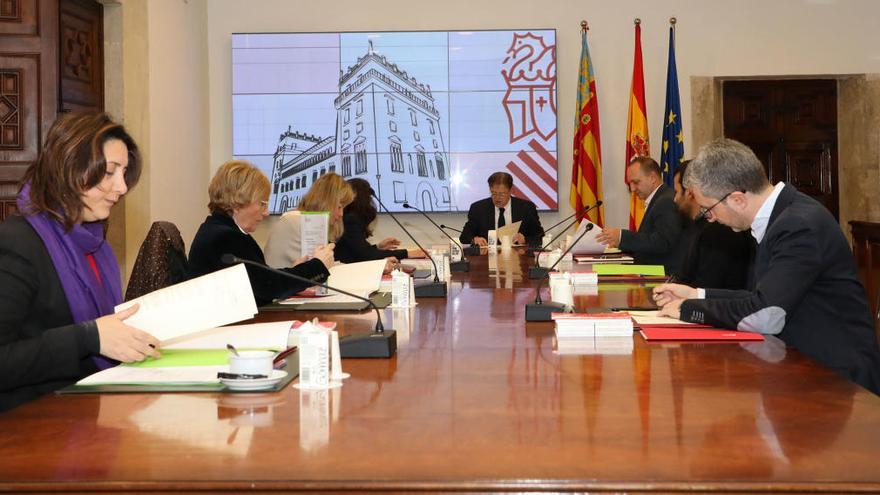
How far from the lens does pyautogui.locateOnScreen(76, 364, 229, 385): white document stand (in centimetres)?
190

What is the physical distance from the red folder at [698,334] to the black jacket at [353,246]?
11.3 feet

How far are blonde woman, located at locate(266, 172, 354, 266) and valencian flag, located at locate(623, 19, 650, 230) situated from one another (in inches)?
137

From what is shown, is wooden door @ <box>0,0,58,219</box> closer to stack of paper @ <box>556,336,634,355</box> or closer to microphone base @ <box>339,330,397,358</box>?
microphone base @ <box>339,330,397,358</box>

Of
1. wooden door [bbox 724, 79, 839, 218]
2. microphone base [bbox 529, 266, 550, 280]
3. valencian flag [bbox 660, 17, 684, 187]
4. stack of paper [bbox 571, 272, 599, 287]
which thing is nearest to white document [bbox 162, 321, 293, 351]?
stack of paper [bbox 571, 272, 599, 287]

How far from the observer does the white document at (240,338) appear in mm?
2311

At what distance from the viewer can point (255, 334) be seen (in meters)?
2.46

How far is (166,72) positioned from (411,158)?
210 cm

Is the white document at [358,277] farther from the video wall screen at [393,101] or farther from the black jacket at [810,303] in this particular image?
the video wall screen at [393,101]

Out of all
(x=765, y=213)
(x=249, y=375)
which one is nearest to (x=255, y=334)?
(x=249, y=375)

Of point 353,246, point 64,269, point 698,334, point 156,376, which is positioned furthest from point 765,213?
point 353,246

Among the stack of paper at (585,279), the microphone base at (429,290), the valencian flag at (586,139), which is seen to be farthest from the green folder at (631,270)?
the valencian flag at (586,139)

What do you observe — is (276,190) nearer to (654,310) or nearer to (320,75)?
(320,75)

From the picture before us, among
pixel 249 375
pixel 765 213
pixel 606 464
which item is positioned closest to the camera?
pixel 606 464

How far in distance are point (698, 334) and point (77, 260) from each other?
155cm
